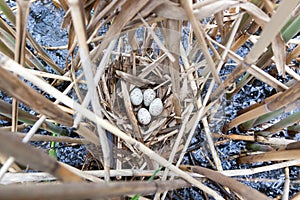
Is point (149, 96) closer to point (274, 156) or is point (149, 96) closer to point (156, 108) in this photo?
point (156, 108)

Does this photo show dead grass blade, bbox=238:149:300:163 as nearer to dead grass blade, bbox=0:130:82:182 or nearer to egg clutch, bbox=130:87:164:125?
egg clutch, bbox=130:87:164:125

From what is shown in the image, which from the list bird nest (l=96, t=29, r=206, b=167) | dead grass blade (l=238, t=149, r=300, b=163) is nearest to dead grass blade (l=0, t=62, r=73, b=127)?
bird nest (l=96, t=29, r=206, b=167)

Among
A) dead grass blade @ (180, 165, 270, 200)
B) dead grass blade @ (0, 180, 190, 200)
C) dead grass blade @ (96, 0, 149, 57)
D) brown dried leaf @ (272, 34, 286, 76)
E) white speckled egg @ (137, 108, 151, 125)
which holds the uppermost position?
dead grass blade @ (96, 0, 149, 57)

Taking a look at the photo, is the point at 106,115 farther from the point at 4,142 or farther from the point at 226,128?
the point at 4,142

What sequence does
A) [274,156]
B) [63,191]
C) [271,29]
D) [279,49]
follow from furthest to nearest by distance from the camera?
[274,156] < [279,49] < [271,29] < [63,191]

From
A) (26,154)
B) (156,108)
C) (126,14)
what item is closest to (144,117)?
(156,108)

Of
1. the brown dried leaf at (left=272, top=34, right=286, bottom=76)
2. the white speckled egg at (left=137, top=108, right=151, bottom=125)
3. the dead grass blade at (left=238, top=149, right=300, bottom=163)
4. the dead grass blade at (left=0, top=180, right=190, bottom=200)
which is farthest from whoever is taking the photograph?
the white speckled egg at (left=137, top=108, right=151, bottom=125)

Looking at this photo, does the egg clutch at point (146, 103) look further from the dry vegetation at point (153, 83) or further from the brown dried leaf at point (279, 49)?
the brown dried leaf at point (279, 49)

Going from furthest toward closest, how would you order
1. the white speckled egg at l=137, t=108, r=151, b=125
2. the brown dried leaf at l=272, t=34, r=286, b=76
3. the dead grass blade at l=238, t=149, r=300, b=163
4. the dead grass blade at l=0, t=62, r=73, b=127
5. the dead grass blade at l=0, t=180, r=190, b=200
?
the white speckled egg at l=137, t=108, r=151, b=125, the dead grass blade at l=238, t=149, r=300, b=163, the brown dried leaf at l=272, t=34, r=286, b=76, the dead grass blade at l=0, t=62, r=73, b=127, the dead grass blade at l=0, t=180, r=190, b=200
